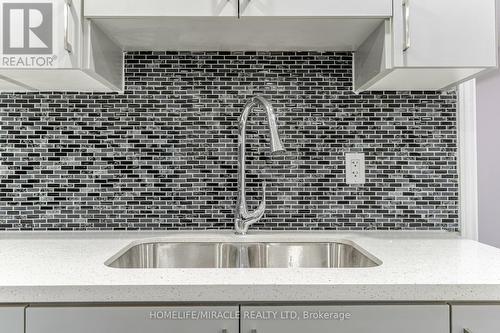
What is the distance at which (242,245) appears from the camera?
1.37m

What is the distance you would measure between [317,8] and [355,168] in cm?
61

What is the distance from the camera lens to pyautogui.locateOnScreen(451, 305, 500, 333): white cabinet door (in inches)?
32.7

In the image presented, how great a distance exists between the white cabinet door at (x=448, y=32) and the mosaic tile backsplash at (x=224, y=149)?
35cm

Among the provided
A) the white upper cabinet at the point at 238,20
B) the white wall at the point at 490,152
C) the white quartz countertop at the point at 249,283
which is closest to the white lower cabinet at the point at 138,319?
the white quartz countertop at the point at 249,283

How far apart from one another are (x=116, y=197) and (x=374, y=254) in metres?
0.94

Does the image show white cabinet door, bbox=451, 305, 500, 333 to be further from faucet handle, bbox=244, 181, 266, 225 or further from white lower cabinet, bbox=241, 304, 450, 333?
faucet handle, bbox=244, 181, 266, 225

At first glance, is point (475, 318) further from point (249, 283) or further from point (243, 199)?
point (243, 199)

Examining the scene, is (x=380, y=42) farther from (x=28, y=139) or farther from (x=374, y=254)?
(x=28, y=139)

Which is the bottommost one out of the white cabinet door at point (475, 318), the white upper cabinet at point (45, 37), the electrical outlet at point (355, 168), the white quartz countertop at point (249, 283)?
the white cabinet door at point (475, 318)

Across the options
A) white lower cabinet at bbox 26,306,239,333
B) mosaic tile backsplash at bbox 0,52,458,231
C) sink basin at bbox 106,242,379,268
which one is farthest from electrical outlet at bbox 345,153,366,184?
white lower cabinet at bbox 26,306,239,333

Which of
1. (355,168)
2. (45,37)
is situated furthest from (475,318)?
(45,37)

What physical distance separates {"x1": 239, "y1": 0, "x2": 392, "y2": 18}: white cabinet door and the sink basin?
749 mm

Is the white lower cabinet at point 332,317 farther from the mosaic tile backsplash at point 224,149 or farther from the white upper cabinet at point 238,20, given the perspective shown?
the white upper cabinet at point 238,20

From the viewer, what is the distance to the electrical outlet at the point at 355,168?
4.81 feet
